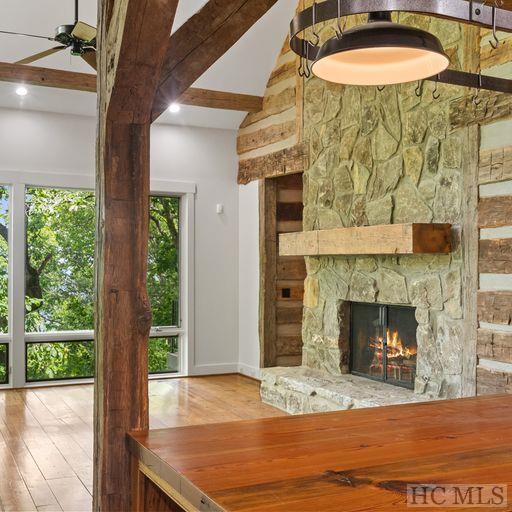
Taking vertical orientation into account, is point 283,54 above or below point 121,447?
above

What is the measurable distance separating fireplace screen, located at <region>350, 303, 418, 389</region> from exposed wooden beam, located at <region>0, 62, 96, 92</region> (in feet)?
11.1

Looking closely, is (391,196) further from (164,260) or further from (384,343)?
(164,260)

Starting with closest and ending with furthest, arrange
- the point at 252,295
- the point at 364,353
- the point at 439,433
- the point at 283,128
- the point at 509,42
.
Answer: the point at 439,433
the point at 509,42
the point at 364,353
the point at 283,128
the point at 252,295

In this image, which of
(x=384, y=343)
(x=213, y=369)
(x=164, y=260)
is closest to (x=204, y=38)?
(x=384, y=343)

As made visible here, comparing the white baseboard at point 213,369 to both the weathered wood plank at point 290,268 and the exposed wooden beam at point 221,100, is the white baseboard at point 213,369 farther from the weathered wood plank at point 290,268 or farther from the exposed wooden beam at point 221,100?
the exposed wooden beam at point 221,100

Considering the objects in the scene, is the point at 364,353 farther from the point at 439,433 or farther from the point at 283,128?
the point at 439,433

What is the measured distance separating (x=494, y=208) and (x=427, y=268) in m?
0.78

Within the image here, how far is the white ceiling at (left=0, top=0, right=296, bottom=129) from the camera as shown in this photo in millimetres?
5930

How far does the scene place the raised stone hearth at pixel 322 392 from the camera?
4.88 meters

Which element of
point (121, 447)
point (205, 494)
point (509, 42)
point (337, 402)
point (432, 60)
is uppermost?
point (509, 42)

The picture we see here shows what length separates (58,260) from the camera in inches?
282

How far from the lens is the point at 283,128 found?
274 inches

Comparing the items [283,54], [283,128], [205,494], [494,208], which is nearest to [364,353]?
[494,208]

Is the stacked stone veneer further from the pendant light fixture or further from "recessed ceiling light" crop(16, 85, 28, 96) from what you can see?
"recessed ceiling light" crop(16, 85, 28, 96)
